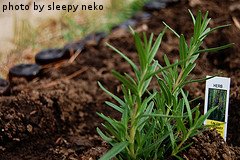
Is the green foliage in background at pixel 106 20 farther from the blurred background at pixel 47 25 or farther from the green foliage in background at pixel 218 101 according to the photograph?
the green foliage in background at pixel 218 101

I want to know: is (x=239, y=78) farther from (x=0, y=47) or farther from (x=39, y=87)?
(x=0, y=47)

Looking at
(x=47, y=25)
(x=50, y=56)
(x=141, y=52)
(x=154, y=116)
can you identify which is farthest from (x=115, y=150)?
(x=47, y=25)

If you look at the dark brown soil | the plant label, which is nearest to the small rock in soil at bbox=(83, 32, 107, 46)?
the dark brown soil

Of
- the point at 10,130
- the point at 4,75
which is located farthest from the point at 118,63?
the point at 10,130

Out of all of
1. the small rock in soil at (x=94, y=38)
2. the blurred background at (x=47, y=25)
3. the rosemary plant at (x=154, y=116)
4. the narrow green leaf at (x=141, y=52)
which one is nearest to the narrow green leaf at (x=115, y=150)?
the rosemary plant at (x=154, y=116)

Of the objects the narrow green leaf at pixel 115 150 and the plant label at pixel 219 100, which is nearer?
the narrow green leaf at pixel 115 150

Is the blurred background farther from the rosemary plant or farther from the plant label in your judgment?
the rosemary plant
